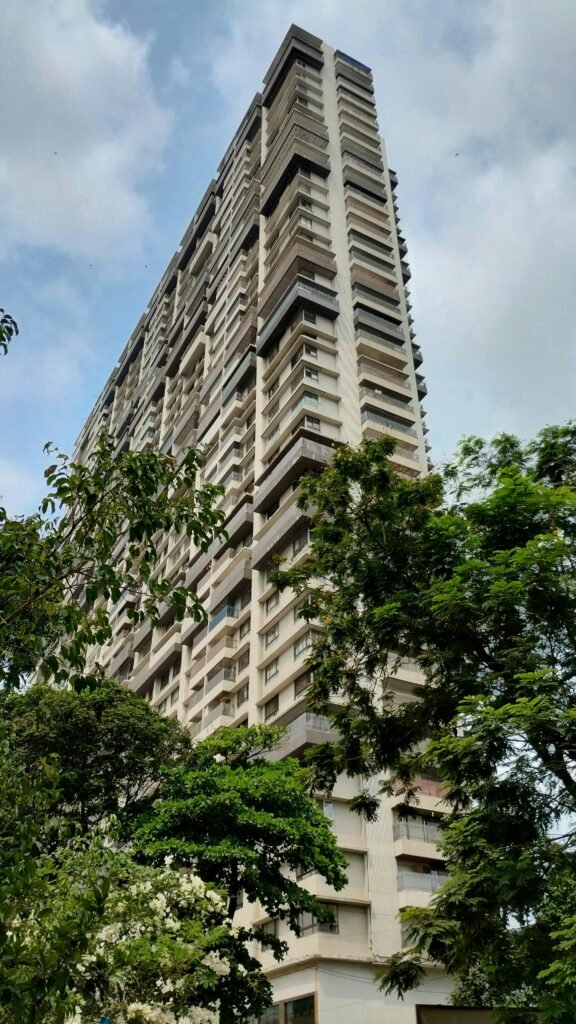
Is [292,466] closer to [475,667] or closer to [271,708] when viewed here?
[271,708]

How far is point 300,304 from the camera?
39.7 m

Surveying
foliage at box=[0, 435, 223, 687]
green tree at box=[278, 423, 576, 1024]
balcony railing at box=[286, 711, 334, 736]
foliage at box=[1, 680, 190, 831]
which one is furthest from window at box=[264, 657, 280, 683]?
foliage at box=[0, 435, 223, 687]

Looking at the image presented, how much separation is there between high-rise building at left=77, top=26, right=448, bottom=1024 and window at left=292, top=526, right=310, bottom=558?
0.10m

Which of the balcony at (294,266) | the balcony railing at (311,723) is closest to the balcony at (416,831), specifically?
the balcony railing at (311,723)

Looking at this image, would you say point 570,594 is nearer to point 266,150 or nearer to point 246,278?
point 246,278

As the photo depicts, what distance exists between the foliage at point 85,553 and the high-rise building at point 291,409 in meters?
14.0

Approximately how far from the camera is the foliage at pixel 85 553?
17.9 ft

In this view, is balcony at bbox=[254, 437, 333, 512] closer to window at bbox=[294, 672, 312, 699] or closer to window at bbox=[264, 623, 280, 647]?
window at bbox=[264, 623, 280, 647]

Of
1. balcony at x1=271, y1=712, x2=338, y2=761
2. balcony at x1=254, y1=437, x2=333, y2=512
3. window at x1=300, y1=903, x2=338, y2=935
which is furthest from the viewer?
balcony at x1=254, y1=437, x2=333, y2=512

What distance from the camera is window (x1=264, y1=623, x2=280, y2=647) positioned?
32291 mm

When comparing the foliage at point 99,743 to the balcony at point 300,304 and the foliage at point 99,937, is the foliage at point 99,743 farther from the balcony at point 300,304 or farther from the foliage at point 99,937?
the balcony at point 300,304

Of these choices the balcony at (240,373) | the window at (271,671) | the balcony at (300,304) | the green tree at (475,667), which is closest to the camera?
the green tree at (475,667)

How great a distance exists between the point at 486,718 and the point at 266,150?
165 ft

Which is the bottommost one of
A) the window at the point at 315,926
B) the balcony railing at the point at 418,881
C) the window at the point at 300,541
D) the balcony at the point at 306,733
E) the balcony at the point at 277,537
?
the window at the point at 315,926
